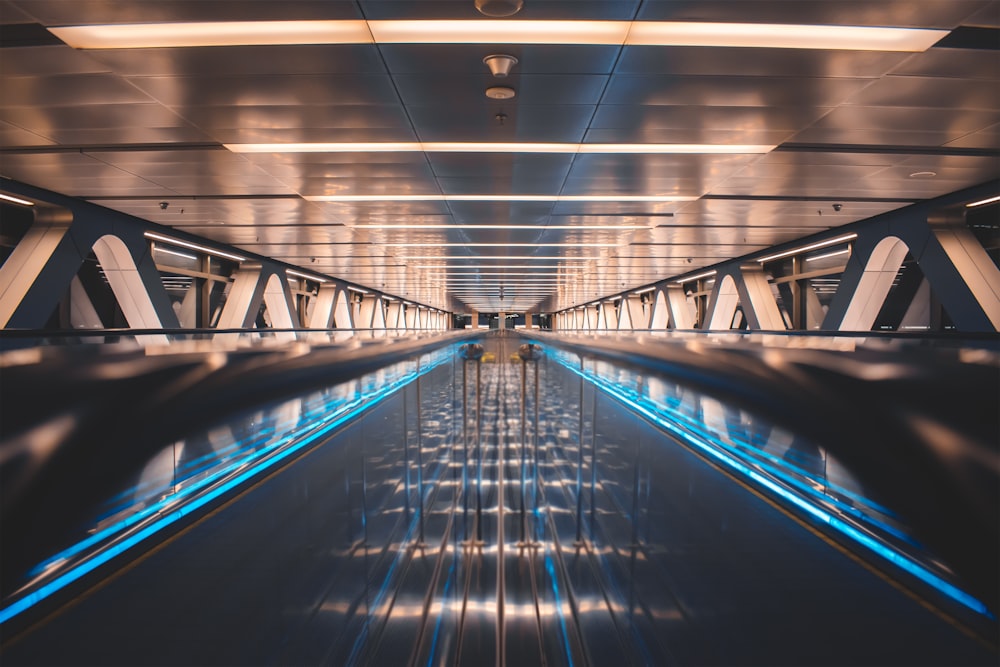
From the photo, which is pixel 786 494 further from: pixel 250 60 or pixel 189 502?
pixel 250 60

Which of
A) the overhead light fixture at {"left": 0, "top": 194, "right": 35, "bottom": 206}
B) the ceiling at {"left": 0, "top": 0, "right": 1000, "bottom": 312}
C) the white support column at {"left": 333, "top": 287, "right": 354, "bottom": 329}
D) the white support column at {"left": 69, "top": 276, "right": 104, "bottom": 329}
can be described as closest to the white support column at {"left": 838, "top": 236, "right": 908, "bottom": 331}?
the ceiling at {"left": 0, "top": 0, "right": 1000, "bottom": 312}

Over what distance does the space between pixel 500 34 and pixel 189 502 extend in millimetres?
4057

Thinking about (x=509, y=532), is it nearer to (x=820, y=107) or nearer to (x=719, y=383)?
(x=719, y=383)

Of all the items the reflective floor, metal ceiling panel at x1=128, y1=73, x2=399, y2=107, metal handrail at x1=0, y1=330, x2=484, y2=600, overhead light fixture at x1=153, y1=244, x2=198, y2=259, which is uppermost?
metal ceiling panel at x1=128, y1=73, x2=399, y2=107

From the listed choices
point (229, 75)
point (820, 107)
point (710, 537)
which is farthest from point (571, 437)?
point (229, 75)


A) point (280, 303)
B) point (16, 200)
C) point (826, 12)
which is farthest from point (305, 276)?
point (826, 12)

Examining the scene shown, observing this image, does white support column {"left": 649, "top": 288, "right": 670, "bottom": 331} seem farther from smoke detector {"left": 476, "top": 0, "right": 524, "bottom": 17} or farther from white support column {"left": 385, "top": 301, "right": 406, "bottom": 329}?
smoke detector {"left": 476, "top": 0, "right": 524, "bottom": 17}

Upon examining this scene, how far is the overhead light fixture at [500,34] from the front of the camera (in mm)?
4013

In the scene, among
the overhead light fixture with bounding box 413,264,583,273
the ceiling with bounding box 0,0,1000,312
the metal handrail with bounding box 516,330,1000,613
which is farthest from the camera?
the overhead light fixture with bounding box 413,264,583,273

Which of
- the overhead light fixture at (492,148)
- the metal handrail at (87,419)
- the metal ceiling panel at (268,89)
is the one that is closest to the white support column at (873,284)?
the overhead light fixture at (492,148)

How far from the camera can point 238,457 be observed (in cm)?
206

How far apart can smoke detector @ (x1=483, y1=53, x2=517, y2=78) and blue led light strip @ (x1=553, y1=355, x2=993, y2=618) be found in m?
2.85

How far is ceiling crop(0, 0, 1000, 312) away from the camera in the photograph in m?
3.91

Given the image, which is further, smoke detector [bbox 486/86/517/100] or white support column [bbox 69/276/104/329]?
white support column [bbox 69/276/104/329]
